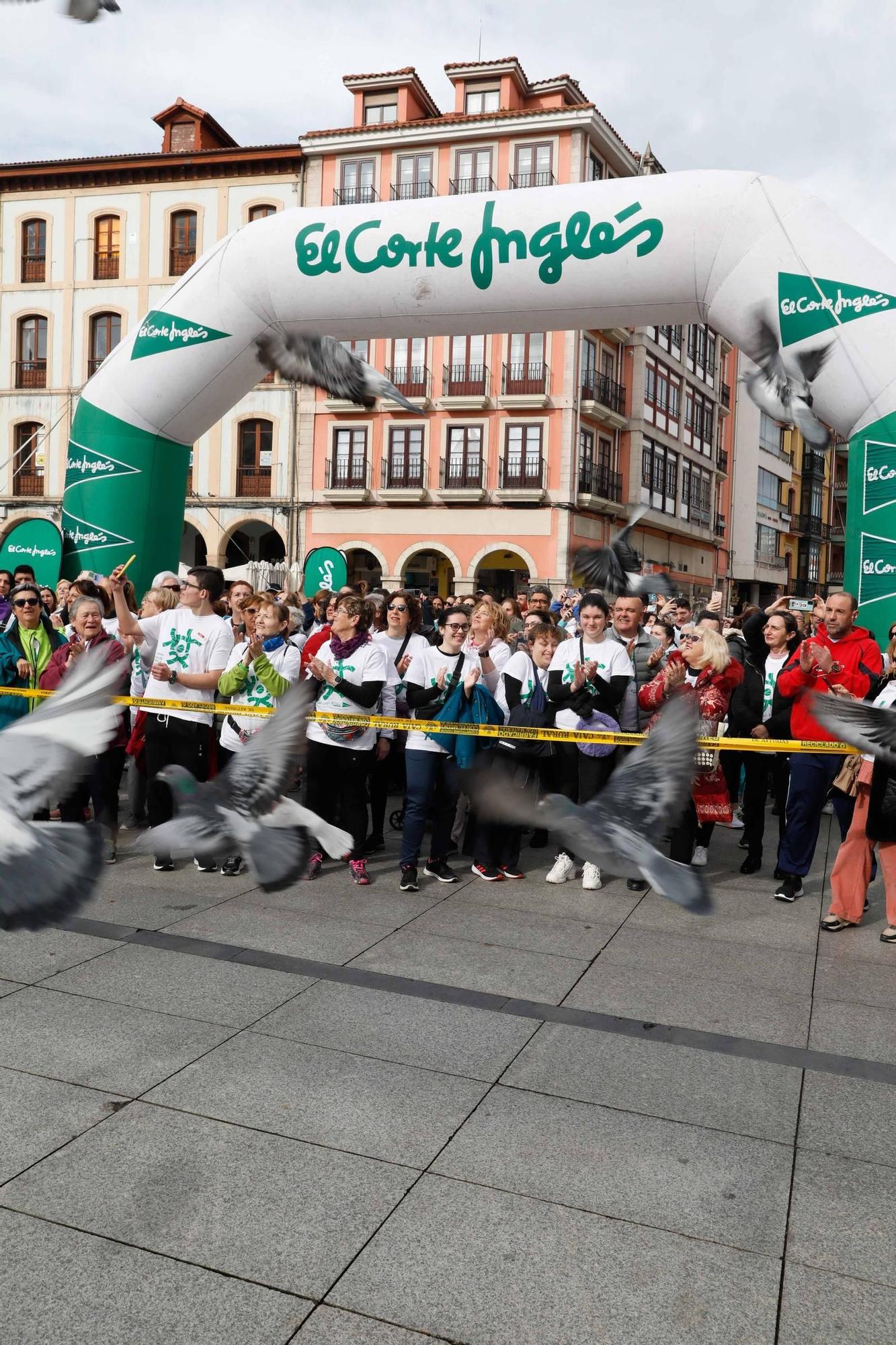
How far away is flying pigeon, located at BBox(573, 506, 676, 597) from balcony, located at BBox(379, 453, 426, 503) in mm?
24891

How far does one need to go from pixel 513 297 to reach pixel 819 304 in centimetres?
217

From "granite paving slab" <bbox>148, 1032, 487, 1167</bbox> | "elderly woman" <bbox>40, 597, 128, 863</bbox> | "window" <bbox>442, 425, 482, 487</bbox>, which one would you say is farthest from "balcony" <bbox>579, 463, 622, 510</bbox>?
"granite paving slab" <bbox>148, 1032, 487, 1167</bbox>

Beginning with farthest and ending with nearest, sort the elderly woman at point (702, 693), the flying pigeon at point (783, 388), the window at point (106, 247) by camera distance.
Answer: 1. the window at point (106, 247)
2. the flying pigeon at point (783, 388)
3. the elderly woman at point (702, 693)

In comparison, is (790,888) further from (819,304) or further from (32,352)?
(32,352)

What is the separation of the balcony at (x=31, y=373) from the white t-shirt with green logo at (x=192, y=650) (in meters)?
29.3

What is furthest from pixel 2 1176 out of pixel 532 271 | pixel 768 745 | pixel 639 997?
pixel 532 271

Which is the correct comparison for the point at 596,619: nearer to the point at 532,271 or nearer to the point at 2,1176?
the point at 532,271

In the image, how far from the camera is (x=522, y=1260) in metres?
2.69

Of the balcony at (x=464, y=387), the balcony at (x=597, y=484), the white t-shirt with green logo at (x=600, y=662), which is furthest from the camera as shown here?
the balcony at (x=464, y=387)

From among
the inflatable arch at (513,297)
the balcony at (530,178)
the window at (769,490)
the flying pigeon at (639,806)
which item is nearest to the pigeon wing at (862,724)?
the flying pigeon at (639,806)

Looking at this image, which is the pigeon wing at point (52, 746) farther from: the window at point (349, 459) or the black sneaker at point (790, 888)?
the window at point (349, 459)

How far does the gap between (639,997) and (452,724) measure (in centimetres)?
196

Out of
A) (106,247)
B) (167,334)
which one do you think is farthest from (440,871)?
(106,247)

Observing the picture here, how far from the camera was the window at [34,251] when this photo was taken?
1265 inches
